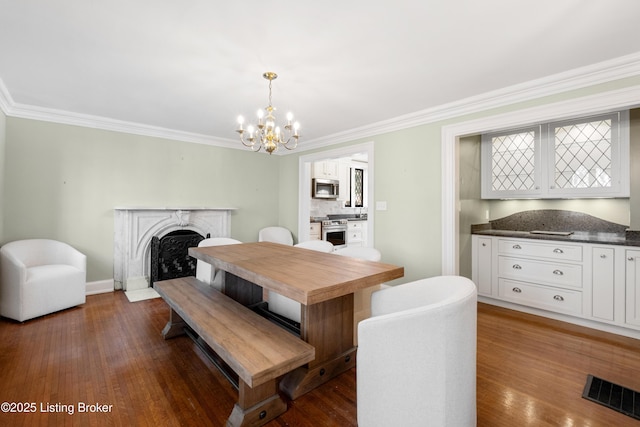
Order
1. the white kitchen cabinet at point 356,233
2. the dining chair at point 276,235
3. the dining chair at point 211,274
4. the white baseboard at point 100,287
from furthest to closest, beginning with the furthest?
1. the white kitchen cabinet at point 356,233
2. the dining chair at point 276,235
3. the white baseboard at point 100,287
4. the dining chair at point 211,274

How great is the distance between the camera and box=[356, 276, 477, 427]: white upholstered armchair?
1.17 metres

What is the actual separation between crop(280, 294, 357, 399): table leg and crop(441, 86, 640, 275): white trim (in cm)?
170

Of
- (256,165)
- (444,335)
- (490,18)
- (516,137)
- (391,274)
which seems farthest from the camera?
(256,165)

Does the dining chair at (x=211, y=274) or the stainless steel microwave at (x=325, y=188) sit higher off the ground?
the stainless steel microwave at (x=325, y=188)

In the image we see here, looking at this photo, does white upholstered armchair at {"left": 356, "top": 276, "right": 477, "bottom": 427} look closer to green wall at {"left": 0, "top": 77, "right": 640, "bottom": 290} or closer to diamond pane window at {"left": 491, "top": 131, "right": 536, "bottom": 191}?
green wall at {"left": 0, "top": 77, "right": 640, "bottom": 290}

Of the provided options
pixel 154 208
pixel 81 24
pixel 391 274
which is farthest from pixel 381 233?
pixel 81 24

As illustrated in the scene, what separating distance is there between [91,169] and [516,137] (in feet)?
18.2

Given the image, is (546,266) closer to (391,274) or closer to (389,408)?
(391,274)

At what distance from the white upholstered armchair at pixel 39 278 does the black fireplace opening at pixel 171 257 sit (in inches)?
34.6

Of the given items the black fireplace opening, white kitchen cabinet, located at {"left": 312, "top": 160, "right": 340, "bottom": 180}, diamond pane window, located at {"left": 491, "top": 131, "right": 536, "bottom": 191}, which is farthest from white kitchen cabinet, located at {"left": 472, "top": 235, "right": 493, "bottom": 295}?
the black fireplace opening

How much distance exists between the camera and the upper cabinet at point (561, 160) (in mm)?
2926

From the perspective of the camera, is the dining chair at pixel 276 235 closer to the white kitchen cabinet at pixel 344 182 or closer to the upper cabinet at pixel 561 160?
the white kitchen cabinet at pixel 344 182

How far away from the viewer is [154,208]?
4055mm

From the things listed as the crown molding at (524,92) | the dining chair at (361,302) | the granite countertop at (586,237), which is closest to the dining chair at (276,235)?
the crown molding at (524,92)
